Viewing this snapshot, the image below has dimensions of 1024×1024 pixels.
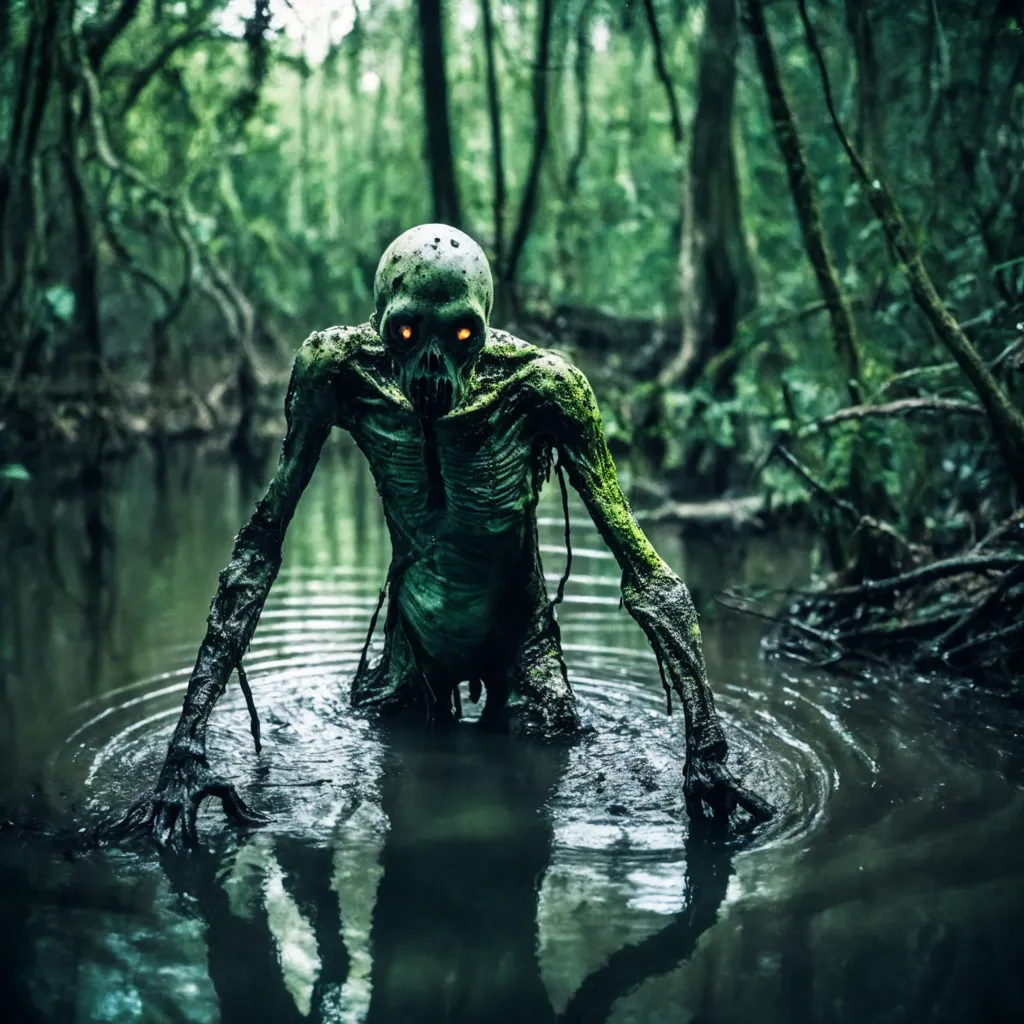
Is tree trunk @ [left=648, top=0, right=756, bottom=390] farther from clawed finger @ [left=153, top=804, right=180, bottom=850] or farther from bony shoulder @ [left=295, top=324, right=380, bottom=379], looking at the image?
clawed finger @ [left=153, top=804, right=180, bottom=850]

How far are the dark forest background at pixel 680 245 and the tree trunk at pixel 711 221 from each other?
22 millimetres

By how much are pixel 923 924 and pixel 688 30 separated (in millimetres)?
14803

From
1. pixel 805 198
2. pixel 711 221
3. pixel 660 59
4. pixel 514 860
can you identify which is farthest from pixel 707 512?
pixel 514 860

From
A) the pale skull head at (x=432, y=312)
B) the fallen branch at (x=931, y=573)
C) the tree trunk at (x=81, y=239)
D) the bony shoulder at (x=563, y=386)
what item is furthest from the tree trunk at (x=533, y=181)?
the pale skull head at (x=432, y=312)

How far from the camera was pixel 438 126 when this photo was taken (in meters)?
9.95

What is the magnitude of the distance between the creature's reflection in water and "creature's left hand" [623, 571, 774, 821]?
0.15 metres

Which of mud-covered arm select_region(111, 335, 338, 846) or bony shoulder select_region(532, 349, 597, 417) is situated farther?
bony shoulder select_region(532, 349, 597, 417)

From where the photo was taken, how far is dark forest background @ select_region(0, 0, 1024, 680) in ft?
20.7

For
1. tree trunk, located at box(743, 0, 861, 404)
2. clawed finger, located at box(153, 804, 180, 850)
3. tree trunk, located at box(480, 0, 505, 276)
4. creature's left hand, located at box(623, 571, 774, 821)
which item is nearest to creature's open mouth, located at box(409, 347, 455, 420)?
creature's left hand, located at box(623, 571, 774, 821)

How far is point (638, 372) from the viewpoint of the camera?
41.9ft

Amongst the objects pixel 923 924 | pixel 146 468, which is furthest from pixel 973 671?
pixel 146 468

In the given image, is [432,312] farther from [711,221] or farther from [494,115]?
[494,115]

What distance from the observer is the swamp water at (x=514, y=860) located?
2883mm

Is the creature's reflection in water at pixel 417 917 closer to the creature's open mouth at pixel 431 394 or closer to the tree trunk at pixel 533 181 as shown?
the creature's open mouth at pixel 431 394
